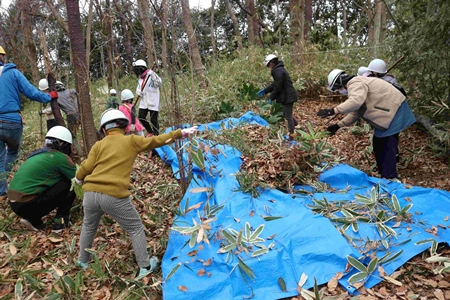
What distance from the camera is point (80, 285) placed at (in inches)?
97.2

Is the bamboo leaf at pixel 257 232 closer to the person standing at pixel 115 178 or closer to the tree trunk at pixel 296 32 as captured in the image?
the person standing at pixel 115 178

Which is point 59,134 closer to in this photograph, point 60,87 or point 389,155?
point 60,87

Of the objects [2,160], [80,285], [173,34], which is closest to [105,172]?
[80,285]

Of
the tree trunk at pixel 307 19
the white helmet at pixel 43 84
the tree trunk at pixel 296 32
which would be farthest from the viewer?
the tree trunk at pixel 307 19

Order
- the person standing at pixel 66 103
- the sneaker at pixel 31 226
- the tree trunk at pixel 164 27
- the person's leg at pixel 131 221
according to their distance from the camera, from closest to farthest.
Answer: the person's leg at pixel 131 221 → the tree trunk at pixel 164 27 → the sneaker at pixel 31 226 → the person standing at pixel 66 103

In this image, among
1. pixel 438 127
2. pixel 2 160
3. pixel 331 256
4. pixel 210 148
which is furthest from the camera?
pixel 438 127

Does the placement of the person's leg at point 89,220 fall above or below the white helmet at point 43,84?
below

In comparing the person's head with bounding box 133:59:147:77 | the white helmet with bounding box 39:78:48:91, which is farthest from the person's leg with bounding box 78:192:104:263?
the white helmet with bounding box 39:78:48:91

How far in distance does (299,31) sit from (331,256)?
726 centimetres

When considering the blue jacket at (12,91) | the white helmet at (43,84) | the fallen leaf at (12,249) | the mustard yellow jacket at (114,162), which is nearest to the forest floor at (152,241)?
the fallen leaf at (12,249)

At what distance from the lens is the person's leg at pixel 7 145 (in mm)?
3846

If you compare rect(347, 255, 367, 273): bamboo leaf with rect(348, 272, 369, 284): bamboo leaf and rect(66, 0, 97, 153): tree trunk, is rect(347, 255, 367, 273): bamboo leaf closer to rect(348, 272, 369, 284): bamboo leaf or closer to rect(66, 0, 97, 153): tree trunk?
rect(348, 272, 369, 284): bamboo leaf

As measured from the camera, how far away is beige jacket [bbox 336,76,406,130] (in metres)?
3.48

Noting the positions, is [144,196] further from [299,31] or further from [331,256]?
[299,31]
